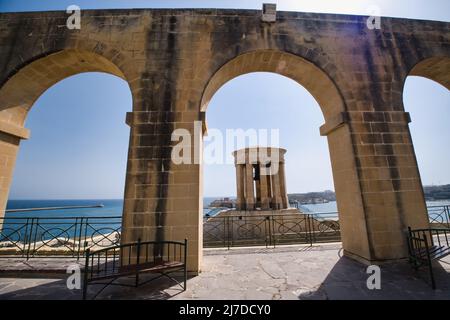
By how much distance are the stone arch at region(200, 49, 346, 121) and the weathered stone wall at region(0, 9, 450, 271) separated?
0.13ft

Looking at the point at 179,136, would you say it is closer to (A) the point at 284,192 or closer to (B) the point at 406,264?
(B) the point at 406,264

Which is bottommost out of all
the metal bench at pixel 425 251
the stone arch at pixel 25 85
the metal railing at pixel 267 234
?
the metal railing at pixel 267 234

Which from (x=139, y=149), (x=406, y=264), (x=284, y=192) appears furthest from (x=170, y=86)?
(x=284, y=192)

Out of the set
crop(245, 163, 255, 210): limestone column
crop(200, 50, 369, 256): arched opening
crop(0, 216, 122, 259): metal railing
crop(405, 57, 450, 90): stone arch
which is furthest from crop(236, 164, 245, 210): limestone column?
crop(405, 57, 450, 90): stone arch

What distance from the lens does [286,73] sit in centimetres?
657

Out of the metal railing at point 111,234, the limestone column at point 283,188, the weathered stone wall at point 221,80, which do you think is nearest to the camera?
the weathered stone wall at point 221,80

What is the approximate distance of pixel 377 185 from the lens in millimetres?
5090

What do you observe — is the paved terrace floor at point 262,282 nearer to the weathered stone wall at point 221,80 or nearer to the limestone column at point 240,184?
the weathered stone wall at point 221,80

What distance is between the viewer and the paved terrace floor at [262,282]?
11.5 feet

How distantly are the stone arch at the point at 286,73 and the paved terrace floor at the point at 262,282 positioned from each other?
408 cm

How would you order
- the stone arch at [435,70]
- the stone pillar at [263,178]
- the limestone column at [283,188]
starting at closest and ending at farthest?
the stone arch at [435,70] → the stone pillar at [263,178] → the limestone column at [283,188]

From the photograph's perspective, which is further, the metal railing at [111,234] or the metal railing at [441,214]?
the metal railing at [441,214]

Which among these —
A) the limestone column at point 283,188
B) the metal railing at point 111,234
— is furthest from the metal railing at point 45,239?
the limestone column at point 283,188

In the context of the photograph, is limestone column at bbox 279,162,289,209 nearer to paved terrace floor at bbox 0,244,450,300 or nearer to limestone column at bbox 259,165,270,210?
limestone column at bbox 259,165,270,210
